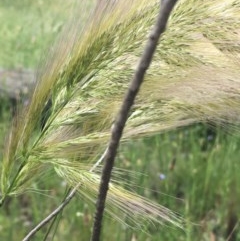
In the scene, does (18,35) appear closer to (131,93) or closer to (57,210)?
(57,210)

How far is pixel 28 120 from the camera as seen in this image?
97 centimetres

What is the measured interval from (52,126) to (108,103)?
7 cm

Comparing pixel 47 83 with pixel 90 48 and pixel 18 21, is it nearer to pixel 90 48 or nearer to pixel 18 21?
pixel 90 48

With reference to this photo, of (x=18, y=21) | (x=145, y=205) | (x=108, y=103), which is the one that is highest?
(x=18, y=21)

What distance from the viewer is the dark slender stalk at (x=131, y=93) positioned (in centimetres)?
70

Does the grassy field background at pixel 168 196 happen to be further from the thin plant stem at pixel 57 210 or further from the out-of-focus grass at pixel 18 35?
the out-of-focus grass at pixel 18 35

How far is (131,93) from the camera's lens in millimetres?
729

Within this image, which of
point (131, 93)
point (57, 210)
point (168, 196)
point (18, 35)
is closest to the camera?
point (131, 93)

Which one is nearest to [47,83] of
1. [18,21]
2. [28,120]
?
[28,120]

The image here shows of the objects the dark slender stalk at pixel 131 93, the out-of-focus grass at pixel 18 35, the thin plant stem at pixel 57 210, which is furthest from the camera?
the out-of-focus grass at pixel 18 35

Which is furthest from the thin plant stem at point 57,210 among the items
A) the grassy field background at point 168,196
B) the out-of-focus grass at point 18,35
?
the out-of-focus grass at point 18,35

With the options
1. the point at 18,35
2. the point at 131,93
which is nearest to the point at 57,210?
the point at 131,93

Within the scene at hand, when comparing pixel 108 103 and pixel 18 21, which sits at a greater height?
pixel 18 21

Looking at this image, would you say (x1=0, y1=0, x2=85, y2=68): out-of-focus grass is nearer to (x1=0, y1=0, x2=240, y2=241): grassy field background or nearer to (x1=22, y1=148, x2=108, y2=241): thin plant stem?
(x1=0, y1=0, x2=240, y2=241): grassy field background
